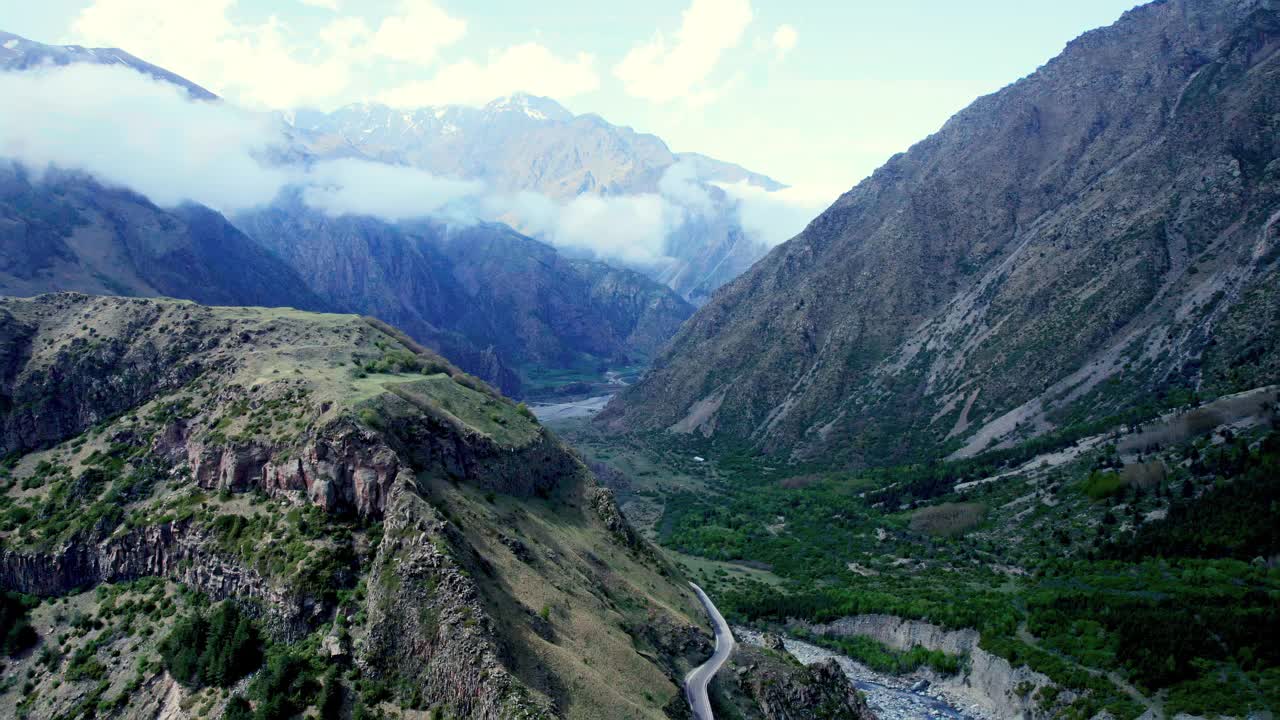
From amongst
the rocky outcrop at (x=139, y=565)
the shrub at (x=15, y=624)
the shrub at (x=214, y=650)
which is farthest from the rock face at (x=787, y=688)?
the shrub at (x=15, y=624)

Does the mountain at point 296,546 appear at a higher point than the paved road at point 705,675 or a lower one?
higher

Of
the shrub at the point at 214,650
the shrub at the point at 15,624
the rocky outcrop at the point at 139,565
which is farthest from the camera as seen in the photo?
the shrub at the point at 15,624

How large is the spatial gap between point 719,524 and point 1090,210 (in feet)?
362

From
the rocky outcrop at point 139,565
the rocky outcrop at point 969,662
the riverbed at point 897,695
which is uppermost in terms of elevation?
the rocky outcrop at point 139,565

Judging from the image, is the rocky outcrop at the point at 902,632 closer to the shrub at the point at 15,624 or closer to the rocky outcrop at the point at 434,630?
the rocky outcrop at the point at 434,630

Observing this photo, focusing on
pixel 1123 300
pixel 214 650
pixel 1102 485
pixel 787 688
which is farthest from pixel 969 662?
pixel 1123 300

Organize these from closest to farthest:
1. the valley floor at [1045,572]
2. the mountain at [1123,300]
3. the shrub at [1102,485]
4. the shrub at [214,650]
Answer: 1. the shrub at [214,650]
2. the valley floor at [1045,572]
3. the shrub at [1102,485]
4. the mountain at [1123,300]

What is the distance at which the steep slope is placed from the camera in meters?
46.4

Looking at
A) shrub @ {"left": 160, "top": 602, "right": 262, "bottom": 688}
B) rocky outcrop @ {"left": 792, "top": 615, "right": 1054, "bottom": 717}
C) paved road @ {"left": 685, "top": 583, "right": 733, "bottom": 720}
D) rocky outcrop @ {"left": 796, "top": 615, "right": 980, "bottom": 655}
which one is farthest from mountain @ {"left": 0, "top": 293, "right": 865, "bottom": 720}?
rocky outcrop @ {"left": 796, "top": 615, "right": 980, "bottom": 655}

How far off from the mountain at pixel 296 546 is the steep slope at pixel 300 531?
185 mm

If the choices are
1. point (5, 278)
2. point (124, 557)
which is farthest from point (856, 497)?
point (5, 278)

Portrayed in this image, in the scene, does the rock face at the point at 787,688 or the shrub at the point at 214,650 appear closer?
the shrub at the point at 214,650

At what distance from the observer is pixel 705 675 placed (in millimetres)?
61250

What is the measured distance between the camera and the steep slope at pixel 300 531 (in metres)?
46.4
